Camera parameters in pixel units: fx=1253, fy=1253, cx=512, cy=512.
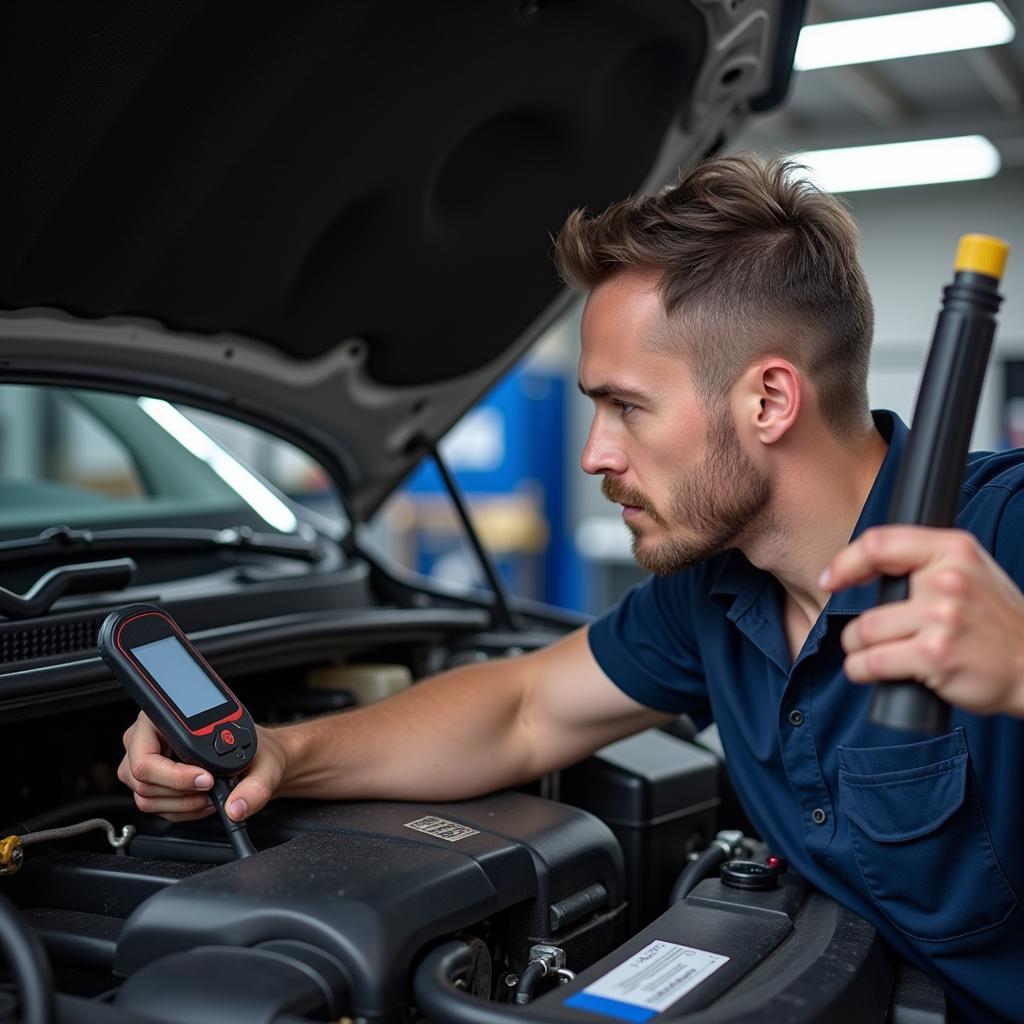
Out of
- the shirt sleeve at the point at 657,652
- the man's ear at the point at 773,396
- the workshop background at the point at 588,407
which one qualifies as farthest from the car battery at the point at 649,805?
the workshop background at the point at 588,407

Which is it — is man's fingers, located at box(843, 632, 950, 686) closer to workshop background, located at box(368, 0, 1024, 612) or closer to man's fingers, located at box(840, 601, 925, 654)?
man's fingers, located at box(840, 601, 925, 654)

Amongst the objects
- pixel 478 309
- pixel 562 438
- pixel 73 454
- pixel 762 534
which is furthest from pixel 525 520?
pixel 762 534

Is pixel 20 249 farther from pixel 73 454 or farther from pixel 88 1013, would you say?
pixel 73 454

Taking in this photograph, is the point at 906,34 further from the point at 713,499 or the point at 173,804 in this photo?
the point at 173,804

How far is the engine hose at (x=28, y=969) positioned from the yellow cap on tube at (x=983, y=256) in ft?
2.65

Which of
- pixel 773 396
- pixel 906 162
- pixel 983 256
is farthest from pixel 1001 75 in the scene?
pixel 983 256

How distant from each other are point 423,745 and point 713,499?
0.45 metres

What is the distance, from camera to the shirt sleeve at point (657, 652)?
62.3 inches

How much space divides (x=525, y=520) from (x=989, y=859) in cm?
621

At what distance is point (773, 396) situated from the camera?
4.47ft

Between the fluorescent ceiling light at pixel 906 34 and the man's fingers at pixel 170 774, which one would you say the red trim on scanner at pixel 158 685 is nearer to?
the man's fingers at pixel 170 774

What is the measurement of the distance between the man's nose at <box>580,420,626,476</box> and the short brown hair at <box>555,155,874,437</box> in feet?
0.38

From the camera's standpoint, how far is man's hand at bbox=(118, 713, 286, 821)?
1257 millimetres

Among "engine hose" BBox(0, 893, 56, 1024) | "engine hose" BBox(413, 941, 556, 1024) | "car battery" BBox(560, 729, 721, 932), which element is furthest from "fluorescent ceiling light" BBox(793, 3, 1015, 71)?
"engine hose" BBox(0, 893, 56, 1024)
